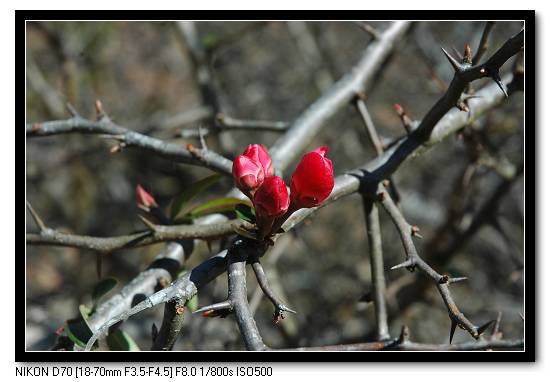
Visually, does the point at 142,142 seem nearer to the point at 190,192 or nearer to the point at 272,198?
the point at 190,192

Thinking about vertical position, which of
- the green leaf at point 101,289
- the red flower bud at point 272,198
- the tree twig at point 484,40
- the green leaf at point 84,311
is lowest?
the green leaf at point 84,311

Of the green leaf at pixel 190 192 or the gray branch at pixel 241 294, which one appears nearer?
the gray branch at pixel 241 294

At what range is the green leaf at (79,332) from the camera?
123cm

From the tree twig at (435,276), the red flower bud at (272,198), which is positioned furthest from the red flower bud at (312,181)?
the tree twig at (435,276)

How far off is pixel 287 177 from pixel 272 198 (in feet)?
4.31

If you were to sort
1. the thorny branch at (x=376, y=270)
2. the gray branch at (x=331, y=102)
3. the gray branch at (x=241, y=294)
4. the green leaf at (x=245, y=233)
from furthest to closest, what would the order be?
the gray branch at (x=331, y=102) < the thorny branch at (x=376, y=270) < the green leaf at (x=245, y=233) < the gray branch at (x=241, y=294)

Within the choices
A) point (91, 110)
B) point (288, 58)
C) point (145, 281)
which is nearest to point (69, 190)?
point (91, 110)

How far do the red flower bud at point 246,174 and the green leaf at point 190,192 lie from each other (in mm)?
279

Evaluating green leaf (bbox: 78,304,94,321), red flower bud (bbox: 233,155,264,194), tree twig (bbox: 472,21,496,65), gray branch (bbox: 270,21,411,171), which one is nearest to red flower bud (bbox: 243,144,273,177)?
red flower bud (bbox: 233,155,264,194)

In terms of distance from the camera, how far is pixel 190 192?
1362 millimetres

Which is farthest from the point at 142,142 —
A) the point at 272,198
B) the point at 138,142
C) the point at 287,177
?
the point at 287,177

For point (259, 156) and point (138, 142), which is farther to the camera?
point (138, 142)

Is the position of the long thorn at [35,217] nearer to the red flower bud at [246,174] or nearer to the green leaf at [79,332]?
the green leaf at [79,332]

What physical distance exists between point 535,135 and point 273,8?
2.43 ft
